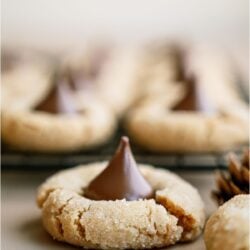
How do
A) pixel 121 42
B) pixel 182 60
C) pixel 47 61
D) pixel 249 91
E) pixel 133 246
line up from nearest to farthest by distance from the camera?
pixel 133 246 → pixel 249 91 → pixel 182 60 → pixel 47 61 → pixel 121 42

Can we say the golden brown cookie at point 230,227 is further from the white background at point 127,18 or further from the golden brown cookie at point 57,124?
the white background at point 127,18

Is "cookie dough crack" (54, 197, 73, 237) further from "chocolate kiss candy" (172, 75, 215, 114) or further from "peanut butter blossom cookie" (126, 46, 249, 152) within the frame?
"chocolate kiss candy" (172, 75, 215, 114)

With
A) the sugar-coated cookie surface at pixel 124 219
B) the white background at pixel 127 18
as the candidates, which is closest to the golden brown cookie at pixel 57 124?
the sugar-coated cookie surface at pixel 124 219

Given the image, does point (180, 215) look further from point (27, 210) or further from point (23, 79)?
point (23, 79)

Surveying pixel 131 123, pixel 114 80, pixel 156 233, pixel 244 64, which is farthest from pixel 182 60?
pixel 156 233

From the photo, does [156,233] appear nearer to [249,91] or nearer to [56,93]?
[56,93]

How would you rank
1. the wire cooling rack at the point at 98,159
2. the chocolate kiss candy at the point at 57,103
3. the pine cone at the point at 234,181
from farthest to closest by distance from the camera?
the chocolate kiss candy at the point at 57,103, the wire cooling rack at the point at 98,159, the pine cone at the point at 234,181
